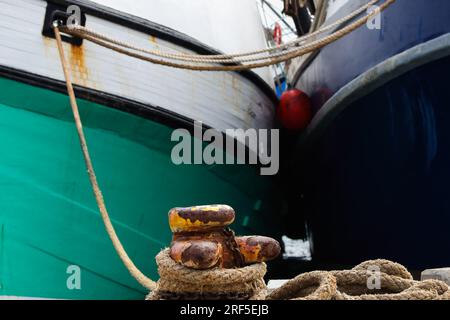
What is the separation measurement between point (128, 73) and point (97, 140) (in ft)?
1.83

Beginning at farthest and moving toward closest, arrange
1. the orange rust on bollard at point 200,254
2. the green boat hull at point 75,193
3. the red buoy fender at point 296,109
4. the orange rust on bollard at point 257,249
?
the red buoy fender at point 296,109 → the green boat hull at point 75,193 → the orange rust on bollard at point 257,249 → the orange rust on bollard at point 200,254

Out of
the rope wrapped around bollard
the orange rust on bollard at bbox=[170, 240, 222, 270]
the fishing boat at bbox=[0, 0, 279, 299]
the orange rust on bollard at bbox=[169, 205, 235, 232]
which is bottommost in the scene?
the rope wrapped around bollard

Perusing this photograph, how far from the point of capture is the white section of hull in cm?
330

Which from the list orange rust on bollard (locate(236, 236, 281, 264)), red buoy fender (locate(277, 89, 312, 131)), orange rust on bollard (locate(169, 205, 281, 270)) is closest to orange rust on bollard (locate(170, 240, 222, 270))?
orange rust on bollard (locate(169, 205, 281, 270))

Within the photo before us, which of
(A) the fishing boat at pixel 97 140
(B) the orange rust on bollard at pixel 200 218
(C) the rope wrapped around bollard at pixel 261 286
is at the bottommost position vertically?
(C) the rope wrapped around bollard at pixel 261 286

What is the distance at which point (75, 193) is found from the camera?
348 cm

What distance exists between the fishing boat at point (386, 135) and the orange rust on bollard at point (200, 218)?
8.34 ft

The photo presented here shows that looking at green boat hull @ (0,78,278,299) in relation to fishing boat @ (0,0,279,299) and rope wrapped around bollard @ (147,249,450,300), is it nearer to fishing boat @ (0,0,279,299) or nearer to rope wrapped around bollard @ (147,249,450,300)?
fishing boat @ (0,0,279,299)

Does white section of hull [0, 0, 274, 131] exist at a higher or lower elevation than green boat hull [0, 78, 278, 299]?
higher

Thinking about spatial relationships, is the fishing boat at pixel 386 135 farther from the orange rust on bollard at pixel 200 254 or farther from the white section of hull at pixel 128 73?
the orange rust on bollard at pixel 200 254

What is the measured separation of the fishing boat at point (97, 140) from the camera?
10.7 ft

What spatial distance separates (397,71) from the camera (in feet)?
11.8

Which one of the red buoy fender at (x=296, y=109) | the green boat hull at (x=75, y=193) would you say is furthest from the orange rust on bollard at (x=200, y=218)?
the red buoy fender at (x=296, y=109)
